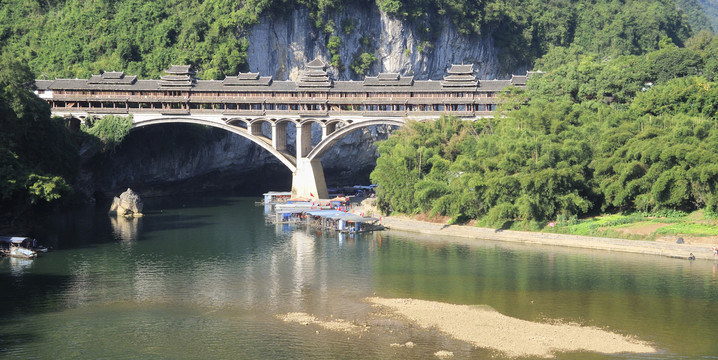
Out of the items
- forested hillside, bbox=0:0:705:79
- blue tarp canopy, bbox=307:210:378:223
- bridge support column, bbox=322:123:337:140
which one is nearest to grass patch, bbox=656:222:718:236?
blue tarp canopy, bbox=307:210:378:223

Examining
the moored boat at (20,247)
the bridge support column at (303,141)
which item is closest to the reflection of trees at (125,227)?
the moored boat at (20,247)

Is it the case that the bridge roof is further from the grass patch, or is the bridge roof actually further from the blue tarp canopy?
the grass patch

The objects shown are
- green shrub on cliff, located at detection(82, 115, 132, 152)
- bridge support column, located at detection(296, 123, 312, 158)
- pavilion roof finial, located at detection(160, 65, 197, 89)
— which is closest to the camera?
green shrub on cliff, located at detection(82, 115, 132, 152)

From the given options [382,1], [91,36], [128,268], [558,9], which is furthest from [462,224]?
[558,9]

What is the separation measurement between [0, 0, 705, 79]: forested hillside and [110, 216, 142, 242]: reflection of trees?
21.3 m

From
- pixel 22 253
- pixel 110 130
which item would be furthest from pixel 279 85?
pixel 22 253

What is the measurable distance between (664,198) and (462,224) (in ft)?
46.3

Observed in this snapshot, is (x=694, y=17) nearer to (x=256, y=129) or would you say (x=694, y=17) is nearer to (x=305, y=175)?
(x=305, y=175)

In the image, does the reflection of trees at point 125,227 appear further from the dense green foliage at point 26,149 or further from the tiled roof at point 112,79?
the tiled roof at point 112,79

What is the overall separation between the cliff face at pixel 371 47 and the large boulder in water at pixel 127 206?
80.0 ft

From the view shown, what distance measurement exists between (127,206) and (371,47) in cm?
3981

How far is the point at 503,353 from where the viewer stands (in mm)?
34094

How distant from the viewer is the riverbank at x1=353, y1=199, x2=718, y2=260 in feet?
167

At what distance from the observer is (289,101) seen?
78.8 metres
